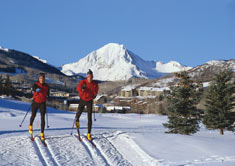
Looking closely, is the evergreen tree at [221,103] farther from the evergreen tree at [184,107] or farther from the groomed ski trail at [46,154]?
the groomed ski trail at [46,154]

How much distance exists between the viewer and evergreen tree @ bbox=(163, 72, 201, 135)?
2752cm

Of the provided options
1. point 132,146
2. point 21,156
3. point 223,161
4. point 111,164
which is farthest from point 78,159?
point 223,161

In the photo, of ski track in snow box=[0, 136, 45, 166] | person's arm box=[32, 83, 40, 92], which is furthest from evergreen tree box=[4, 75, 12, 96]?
ski track in snow box=[0, 136, 45, 166]

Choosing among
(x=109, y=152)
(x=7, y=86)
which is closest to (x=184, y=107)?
(x=109, y=152)

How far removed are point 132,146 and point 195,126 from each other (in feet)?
52.5

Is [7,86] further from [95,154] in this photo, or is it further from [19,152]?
[95,154]

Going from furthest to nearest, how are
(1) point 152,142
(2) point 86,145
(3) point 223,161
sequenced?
1. (1) point 152,142
2. (2) point 86,145
3. (3) point 223,161

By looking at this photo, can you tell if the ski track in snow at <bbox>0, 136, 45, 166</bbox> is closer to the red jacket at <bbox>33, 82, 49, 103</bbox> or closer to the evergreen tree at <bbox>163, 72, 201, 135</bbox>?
the red jacket at <bbox>33, 82, 49, 103</bbox>

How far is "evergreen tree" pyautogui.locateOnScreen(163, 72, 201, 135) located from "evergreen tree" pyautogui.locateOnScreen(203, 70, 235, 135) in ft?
6.11

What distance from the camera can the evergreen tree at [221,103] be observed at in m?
28.9

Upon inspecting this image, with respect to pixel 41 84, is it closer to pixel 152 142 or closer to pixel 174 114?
pixel 152 142

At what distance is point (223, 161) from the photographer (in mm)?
11531

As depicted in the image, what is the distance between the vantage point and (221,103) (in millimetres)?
29062

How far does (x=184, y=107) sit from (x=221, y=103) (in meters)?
3.96
